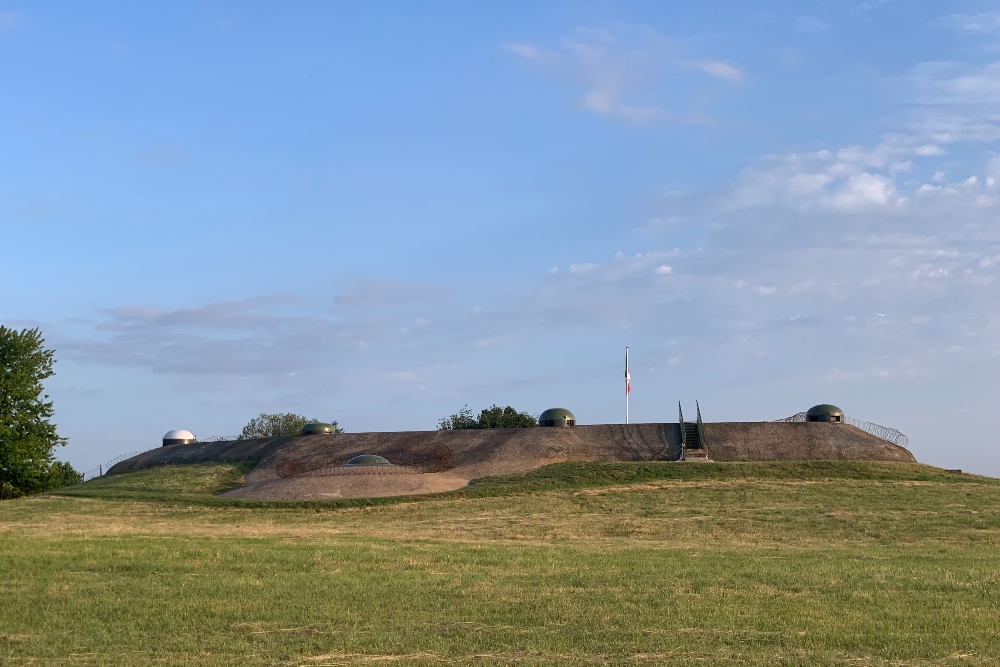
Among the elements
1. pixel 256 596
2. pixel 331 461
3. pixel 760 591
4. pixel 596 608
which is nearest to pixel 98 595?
pixel 256 596

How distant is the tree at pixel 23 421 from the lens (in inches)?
2092

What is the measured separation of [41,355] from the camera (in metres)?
55.9

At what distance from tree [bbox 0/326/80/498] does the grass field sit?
64.3 ft

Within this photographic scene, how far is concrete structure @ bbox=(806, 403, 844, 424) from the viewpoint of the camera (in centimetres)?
5125

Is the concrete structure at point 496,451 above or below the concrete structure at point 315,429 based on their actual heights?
below

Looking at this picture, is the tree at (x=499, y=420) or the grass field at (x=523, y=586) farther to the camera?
the tree at (x=499, y=420)

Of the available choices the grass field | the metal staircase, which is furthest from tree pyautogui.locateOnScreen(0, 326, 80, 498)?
the metal staircase

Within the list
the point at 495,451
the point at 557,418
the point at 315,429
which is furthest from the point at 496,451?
the point at 315,429

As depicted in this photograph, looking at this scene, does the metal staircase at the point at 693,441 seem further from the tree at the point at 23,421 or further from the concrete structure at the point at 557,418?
the tree at the point at 23,421

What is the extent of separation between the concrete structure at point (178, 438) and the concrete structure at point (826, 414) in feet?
132

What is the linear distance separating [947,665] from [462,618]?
6.59 metres

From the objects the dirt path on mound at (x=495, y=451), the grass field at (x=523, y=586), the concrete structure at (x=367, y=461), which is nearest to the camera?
the grass field at (x=523, y=586)

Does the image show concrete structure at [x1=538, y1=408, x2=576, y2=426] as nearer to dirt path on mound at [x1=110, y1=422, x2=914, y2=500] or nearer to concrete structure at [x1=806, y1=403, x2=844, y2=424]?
dirt path on mound at [x1=110, y1=422, x2=914, y2=500]

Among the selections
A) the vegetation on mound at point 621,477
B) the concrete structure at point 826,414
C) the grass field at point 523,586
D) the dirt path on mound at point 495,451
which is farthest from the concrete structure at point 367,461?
the concrete structure at point 826,414
